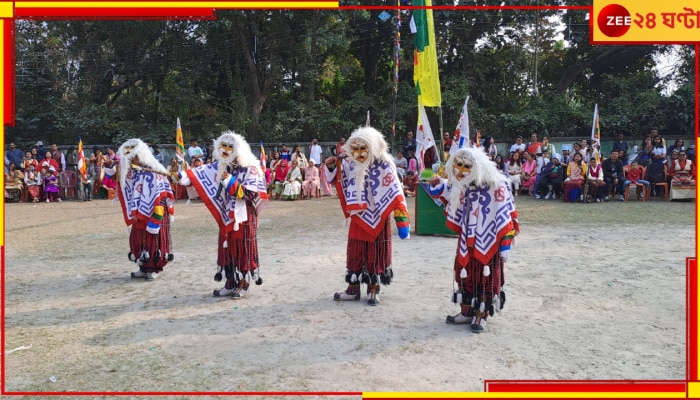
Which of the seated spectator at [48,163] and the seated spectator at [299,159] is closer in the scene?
the seated spectator at [299,159]

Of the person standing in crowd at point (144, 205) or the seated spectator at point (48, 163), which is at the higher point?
the seated spectator at point (48, 163)

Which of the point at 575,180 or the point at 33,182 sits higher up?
the point at 33,182

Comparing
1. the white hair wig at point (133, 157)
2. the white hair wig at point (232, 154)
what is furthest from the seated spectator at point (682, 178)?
the white hair wig at point (133, 157)

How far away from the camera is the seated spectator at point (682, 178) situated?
14.6m

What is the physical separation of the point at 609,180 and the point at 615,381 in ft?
41.6

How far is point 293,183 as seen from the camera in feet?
57.4

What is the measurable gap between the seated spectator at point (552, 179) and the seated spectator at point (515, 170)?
0.87 meters

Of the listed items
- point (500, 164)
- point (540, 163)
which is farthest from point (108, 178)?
point (540, 163)

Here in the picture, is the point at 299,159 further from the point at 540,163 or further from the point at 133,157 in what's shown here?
the point at 133,157

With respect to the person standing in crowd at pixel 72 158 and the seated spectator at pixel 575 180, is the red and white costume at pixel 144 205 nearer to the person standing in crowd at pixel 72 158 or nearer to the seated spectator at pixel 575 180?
the seated spectator at pixel 575 180

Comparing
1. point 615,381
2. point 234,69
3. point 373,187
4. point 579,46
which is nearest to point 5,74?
point 373,187

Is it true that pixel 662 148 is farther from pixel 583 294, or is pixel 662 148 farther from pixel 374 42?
pixel 374 42

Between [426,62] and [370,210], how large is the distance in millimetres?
4526

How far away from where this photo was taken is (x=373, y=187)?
6.28 meters
